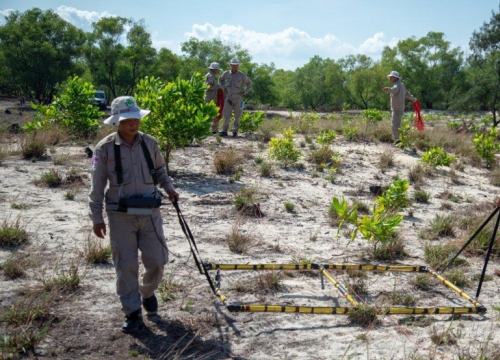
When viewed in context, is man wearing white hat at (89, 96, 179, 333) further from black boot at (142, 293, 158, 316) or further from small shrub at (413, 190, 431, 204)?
small shrub at (413, 190, 431, 204)

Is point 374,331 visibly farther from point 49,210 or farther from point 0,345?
point 49,210

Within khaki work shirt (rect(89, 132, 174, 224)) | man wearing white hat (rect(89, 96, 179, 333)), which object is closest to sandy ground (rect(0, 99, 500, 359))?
man wearing white hat (rect(89, 96, 179, 333))

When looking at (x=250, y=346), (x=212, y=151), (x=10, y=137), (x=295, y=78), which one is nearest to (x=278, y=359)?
(x=250, y=346)

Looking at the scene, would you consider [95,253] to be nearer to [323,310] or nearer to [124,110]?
[124,110]

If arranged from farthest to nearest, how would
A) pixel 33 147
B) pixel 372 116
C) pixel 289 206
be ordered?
pixel 372 116 < pixel 33 147 < pixel 289 206

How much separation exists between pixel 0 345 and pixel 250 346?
1847mm

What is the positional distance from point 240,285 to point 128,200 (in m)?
1.72

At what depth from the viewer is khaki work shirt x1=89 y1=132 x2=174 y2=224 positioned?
430cm

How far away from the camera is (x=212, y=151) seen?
12.1 m

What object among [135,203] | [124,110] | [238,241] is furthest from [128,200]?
[238,241]

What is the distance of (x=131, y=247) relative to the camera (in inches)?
173

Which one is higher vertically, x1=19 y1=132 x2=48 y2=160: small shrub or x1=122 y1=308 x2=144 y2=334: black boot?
x1=19 y1=132 x2=48 y2=160: small shrub

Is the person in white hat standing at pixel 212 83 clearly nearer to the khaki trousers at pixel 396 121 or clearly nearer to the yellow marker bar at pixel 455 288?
the khaki trousers at pixel 396 121

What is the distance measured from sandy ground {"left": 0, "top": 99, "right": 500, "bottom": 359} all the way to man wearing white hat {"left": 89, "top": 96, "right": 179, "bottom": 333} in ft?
1.48
